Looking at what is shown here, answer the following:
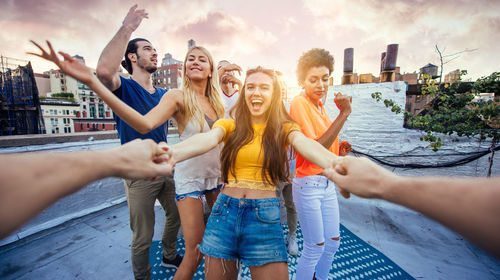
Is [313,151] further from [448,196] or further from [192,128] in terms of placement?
[192,128]

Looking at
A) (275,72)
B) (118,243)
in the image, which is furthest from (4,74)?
(275,72)

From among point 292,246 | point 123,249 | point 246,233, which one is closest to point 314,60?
point 246,233

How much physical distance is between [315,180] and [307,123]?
55cm

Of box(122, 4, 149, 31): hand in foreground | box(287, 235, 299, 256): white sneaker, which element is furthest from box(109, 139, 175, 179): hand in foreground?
box(287, 235, 299, 256): white sneaker

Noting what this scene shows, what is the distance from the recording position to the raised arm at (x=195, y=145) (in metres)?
1.18

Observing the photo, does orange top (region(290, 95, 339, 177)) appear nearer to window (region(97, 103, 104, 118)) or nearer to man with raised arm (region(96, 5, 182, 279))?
man with raised arm (region(96, 5, 182, 279))

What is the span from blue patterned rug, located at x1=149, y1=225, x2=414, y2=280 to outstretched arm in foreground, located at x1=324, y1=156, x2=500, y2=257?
2.16 meters

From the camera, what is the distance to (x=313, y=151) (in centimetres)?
124

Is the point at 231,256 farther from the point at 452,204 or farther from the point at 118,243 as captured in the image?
the point at 118,243

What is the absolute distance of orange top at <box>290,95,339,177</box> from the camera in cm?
179

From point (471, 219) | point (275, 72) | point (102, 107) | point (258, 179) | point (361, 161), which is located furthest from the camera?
point (102, 107)

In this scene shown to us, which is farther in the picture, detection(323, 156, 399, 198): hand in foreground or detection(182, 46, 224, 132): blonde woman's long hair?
detection(182, 46, 224, 132): blonde woman's long hair

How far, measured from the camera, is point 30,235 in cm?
286

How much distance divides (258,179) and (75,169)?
1101 mm
